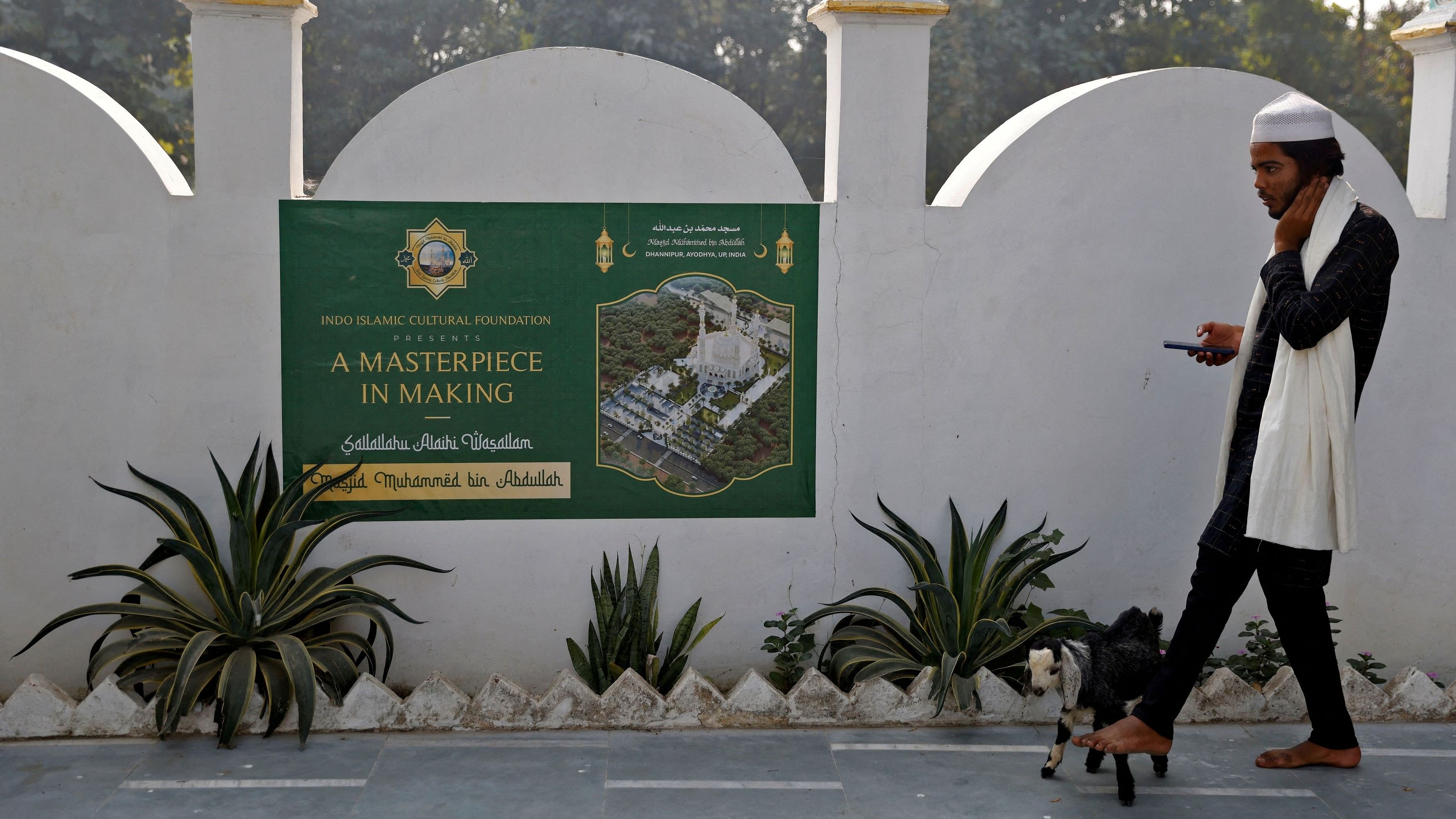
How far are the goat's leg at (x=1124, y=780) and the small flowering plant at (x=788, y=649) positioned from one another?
138 centimetres

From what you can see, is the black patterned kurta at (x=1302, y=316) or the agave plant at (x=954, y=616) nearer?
the black patterned kurta at (x=1302, y=316)

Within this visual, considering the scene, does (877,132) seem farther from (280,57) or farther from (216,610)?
(216,610)

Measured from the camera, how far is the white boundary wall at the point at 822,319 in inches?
184

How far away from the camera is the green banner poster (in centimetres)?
475

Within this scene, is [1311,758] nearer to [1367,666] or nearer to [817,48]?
[1367,666]

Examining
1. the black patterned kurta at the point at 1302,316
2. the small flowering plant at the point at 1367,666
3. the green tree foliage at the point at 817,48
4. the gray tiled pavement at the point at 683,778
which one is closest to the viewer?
the black patterned kurta at the point at 1302,316

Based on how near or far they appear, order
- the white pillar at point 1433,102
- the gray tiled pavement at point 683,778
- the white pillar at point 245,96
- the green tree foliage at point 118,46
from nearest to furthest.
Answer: the gray tiled pavement at point 683,778, the white pillar at point 245,96, the white pillar at point 1433,102, the green tree foliage at point 118,46

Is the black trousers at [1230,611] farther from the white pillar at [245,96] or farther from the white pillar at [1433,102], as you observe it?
the white pillar at [245,96]

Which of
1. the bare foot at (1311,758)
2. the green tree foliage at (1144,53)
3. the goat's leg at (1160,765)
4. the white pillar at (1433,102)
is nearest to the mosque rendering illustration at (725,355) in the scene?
the goat's leg at (1160,765)

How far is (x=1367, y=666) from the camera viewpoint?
16.4 feet

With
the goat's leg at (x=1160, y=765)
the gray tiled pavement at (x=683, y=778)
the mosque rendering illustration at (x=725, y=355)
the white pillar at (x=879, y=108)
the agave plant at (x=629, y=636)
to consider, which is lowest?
the gray tiled pavement at (x=683, y=778)

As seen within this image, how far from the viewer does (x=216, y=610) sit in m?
4.52

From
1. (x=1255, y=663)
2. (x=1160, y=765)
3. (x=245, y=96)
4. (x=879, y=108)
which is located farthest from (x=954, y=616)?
(x=245, y=96)

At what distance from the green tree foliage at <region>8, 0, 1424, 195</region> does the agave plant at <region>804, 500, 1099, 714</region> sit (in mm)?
17062
